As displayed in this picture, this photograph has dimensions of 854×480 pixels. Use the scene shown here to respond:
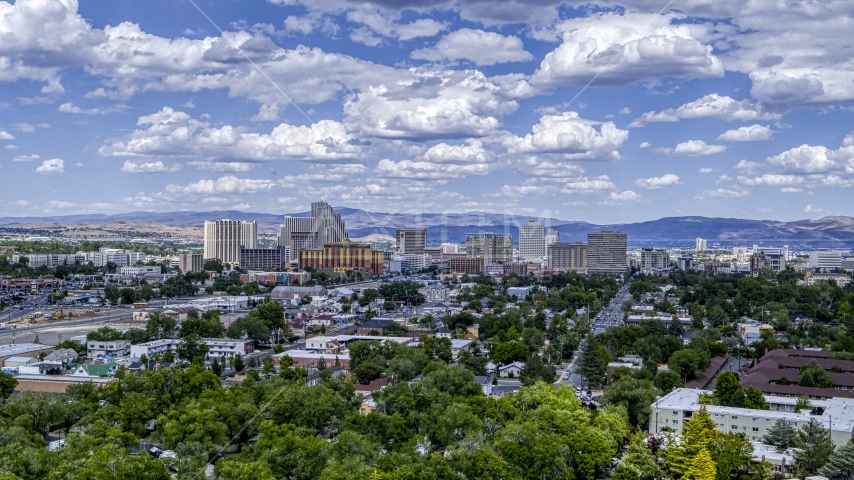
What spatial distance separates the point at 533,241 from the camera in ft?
245

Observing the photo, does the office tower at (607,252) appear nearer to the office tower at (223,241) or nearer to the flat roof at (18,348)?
the office tower at (223,241)

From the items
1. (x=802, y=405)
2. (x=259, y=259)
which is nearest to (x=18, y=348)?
(x=802, y=405)

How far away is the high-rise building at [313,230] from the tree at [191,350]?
40101mm

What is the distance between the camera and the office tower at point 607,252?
5781 cm

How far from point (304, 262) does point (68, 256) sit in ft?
54.1

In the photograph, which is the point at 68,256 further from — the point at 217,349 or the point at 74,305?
the point at 217,349

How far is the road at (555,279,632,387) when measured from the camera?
18509 millimetres

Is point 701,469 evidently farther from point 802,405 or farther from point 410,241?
point 410,241

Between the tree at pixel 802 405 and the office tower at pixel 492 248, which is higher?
the office tower at pixel 492 248

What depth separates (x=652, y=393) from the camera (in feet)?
45.0

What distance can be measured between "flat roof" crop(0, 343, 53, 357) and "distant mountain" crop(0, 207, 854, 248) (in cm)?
5675

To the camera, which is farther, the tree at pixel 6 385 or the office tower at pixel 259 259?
the office tower at pixel 259 259

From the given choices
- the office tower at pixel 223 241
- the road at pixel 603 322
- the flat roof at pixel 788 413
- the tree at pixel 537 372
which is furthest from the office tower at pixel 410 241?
the flat roof at pixel 788 413

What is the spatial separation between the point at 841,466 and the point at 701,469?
1714 millimetres
